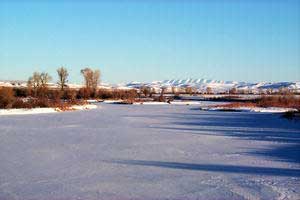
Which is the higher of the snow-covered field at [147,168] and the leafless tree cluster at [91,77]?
the leafless tree cluster at [91,77]

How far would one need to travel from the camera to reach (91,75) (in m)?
70.2

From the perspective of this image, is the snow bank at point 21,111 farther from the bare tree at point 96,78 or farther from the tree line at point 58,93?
the bare tree at point 96,78

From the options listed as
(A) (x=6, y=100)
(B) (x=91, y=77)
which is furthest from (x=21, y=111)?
(B) (x=91, y=77)

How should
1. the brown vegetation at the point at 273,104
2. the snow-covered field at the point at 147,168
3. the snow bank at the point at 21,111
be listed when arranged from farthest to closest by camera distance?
the brown vegetation at the point at 273,104, the snow bank at the point at 21,111, the snow-covered field at the point at 147,168

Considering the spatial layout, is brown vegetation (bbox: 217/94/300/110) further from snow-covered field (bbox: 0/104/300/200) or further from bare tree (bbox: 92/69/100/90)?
bare tree (bbox: 92/69/100/90)

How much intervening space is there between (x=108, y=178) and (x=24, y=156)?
8.51 ft

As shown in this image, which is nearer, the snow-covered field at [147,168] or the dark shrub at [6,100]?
the snow-covered field at [147,168]

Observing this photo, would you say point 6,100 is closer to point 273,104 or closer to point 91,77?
point 273,104

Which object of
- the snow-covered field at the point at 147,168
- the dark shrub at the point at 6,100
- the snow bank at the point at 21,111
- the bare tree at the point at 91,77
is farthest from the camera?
Result: the bare tree at the point at 91,77

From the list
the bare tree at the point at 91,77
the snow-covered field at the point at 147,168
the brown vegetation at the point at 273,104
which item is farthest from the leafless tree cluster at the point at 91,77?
the snow-covered field at the point at 147,168

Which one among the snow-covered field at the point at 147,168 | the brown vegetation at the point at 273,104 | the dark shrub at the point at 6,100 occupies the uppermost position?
the dark shrub at the point at 6,100

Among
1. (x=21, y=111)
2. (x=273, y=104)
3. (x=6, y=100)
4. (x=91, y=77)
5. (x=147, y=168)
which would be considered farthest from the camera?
(x=91, y=77)

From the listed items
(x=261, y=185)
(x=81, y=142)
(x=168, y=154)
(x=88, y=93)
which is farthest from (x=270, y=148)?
(x=88, y=93)

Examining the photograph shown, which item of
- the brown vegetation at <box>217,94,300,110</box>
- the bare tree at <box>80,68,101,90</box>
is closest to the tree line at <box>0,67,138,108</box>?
the bare tree at <box>80,68,101,90</box>
